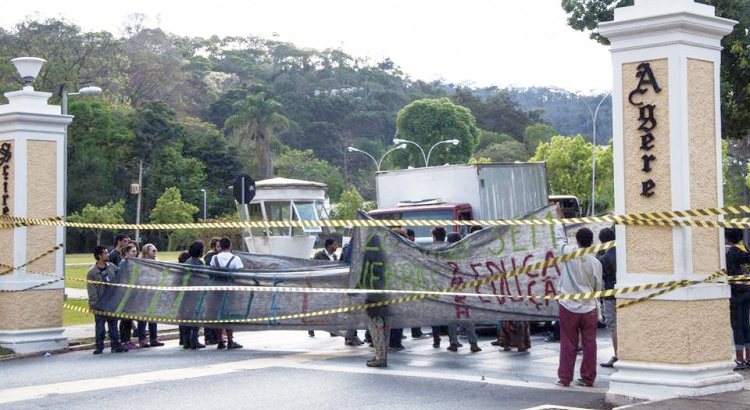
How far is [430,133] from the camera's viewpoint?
10444cm

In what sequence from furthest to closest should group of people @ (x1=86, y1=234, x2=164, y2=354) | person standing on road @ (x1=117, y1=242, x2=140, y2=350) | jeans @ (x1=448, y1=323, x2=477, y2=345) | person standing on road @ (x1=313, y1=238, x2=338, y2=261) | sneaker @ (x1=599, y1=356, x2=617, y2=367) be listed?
1. person standing on road @ (x1=313, y1=238, x2=338, y2=261)
2. person standing on road @ (x1=117, y1=242, x2=140, y2=350)
3. group of people @ (x1=86, y1=234, x2=164, y2=354)
4. jeans @ (x1=448, y1=323, x2=477, y2=345)
5. sneaker @ (x1=599, y1=356, x2=617, y2=367)

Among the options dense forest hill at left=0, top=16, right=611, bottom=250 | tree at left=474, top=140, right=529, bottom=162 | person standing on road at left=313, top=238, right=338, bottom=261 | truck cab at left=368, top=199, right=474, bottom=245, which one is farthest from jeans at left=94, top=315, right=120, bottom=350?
tree at left=474, top=140, right=529, bottom=162

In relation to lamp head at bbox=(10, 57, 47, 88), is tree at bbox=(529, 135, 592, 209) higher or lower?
higher

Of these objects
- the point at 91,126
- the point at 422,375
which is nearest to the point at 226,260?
the point at 422,375

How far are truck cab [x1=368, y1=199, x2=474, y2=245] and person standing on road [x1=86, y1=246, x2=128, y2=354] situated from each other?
7701 millimetres

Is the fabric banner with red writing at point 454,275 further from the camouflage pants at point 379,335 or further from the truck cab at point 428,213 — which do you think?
the truck cab at point 428,213

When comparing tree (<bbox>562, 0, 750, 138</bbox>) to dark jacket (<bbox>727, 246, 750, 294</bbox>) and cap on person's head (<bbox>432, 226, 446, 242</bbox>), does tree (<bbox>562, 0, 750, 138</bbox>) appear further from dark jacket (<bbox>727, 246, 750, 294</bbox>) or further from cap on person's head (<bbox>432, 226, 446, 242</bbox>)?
dark jacket (<bbox>727, 246, 750, 294</bbox>)

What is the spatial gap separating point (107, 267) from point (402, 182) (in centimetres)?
980

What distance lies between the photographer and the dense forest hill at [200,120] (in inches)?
2990

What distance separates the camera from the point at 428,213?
877 inches

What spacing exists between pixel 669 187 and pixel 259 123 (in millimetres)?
91436

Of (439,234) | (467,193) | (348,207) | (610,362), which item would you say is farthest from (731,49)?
(348,207)

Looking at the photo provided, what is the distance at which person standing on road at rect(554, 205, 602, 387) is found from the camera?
1075cm

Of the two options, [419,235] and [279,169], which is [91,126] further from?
[419,235]
